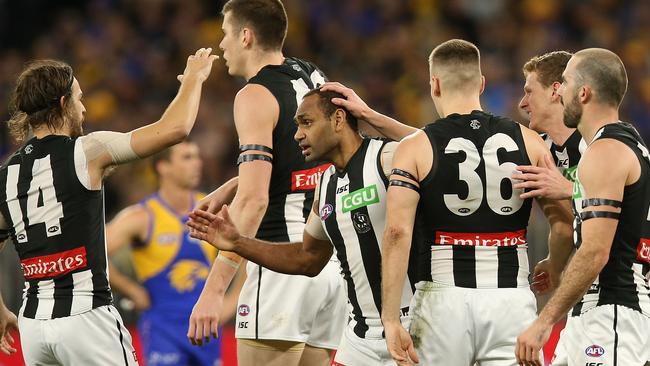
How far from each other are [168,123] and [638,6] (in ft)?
39.6

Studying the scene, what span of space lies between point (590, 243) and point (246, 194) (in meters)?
2.08

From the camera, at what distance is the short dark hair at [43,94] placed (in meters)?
5.90

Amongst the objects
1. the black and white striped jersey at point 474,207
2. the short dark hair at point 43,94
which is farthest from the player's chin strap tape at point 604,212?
the short dark hair at point 43,94

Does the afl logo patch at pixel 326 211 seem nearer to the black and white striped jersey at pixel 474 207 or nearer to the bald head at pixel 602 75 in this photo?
the black and white striped jersey at pixel 474 207

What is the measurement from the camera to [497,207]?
552 centimetres

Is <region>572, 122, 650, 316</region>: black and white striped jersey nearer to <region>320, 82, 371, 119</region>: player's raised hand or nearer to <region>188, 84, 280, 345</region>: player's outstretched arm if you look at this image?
<region>320, 82, 371, 119</region>: player's raised hand

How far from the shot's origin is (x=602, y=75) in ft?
17.9

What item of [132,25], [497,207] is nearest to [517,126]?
[497,207]

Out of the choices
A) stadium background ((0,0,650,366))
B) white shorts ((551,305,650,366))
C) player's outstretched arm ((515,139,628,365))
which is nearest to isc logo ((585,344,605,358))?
white shorts ((551,305,650,366))

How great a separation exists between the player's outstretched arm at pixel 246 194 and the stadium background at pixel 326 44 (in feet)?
27.1

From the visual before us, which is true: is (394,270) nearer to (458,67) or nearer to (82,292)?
(458,67)

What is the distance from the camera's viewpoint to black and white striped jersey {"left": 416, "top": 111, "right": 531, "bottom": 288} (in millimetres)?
5504

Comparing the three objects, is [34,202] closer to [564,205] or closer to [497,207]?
[497,207]

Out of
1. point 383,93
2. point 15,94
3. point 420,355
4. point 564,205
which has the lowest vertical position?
point 420,355
